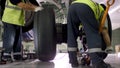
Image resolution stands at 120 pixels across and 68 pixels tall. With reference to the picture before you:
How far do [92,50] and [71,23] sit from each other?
1.22 feet

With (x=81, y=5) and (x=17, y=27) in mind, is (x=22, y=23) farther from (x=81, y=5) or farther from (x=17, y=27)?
(x=81, y=5)

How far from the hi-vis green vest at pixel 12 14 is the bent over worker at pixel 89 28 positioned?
42.7 inches

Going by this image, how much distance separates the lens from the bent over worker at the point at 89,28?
5.43 ft

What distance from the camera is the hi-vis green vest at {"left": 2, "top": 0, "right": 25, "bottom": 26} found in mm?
2795

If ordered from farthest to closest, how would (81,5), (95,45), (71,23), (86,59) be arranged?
1. (86,59)
2. (71,23)
3. (81,5)
4. (95,45)

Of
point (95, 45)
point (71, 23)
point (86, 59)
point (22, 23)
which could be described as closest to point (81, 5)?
point (71, 23)

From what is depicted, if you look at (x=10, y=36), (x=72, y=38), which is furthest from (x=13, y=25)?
(x=72, y=38)

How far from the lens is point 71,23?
76.3 inches

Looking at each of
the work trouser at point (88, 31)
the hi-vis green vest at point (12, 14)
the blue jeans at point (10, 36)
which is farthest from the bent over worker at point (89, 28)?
the blue jeans at point (10, 36)

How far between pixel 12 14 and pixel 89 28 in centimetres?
139

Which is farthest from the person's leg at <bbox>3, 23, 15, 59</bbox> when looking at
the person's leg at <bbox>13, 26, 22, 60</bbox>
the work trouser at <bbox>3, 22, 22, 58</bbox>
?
the person's leg at <bbox>13, 26, 22, 60</bbox>

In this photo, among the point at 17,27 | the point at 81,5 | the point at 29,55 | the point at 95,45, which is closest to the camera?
the point at 95,45

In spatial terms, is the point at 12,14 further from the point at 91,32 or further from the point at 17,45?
the point at 91,32

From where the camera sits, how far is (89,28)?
5.60 ft
